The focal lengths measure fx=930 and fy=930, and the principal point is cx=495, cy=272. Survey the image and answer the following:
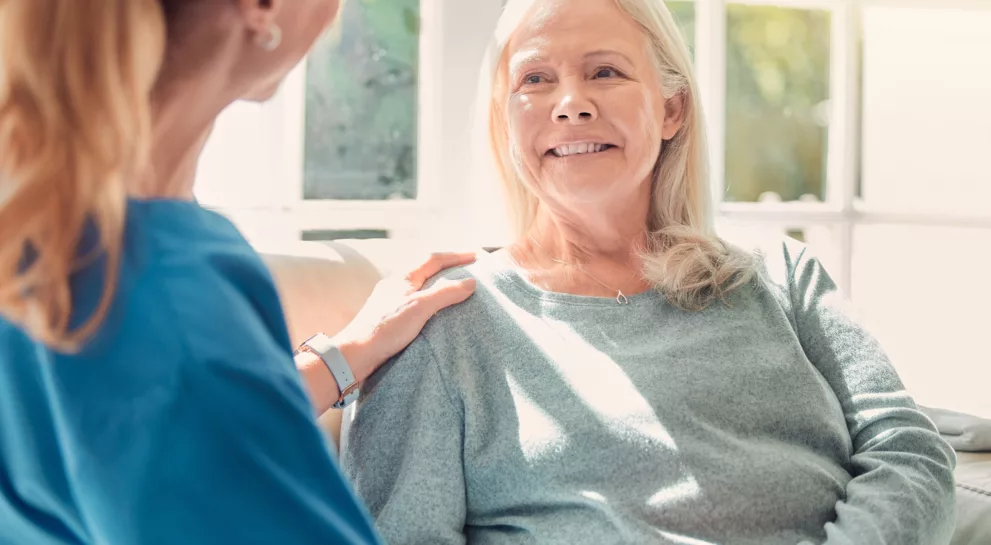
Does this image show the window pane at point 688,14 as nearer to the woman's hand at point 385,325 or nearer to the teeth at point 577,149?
the teeth at point 577,149

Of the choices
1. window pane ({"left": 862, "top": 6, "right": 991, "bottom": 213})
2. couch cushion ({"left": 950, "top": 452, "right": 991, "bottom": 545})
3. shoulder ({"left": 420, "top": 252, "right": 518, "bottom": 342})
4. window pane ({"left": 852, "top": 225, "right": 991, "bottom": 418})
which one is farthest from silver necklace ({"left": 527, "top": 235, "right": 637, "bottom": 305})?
window pane ({"left": 862, "top": 6, "right": 991, "bottom": 213})

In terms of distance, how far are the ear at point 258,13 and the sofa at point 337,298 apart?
2.80 ft

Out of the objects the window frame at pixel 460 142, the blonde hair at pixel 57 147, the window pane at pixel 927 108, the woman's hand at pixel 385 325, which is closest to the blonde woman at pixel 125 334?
the blonde hair at pixel 57 147

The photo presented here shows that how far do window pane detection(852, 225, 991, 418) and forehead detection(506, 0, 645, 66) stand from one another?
6.52ft

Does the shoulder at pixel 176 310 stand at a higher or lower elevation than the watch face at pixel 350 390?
higher

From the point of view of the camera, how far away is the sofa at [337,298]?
1.50 m

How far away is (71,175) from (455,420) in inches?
33.8

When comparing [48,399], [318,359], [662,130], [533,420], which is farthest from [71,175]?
Result: [662,130]

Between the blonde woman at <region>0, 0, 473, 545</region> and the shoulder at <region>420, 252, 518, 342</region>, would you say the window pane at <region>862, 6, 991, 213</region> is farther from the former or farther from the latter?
the blonde woman at <region>0, 0, 473, 545</region>

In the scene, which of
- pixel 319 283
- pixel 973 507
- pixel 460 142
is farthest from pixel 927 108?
pixel 319 283

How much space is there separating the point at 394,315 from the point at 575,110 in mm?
444

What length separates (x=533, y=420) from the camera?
133cm

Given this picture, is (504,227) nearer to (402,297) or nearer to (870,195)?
(402,297)

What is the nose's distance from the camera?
4.90ft
